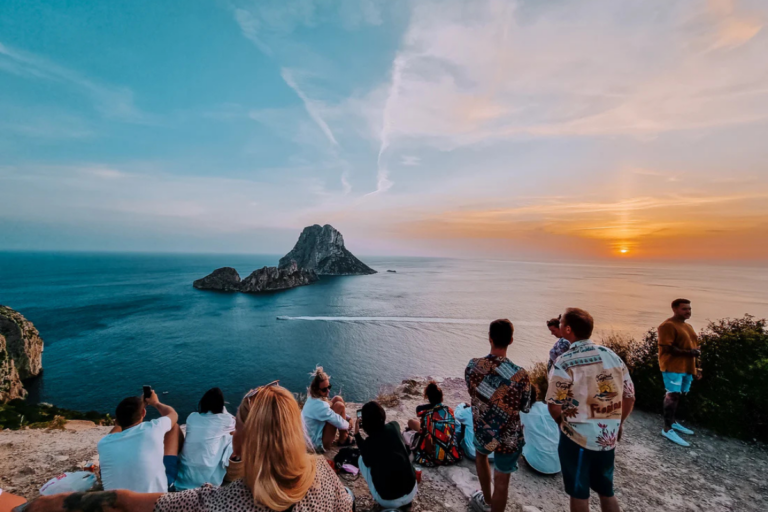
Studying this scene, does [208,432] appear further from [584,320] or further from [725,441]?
[725,441]

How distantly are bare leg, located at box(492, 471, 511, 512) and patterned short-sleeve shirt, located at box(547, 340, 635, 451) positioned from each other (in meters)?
0.92

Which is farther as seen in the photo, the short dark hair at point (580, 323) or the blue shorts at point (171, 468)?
the blue shorts at point (171, 468)

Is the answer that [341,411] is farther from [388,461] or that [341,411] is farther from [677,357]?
[677,357]

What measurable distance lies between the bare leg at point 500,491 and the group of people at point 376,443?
0.04ft

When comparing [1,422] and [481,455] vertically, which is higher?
[481,455]

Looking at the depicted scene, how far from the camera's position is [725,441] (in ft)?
18.2

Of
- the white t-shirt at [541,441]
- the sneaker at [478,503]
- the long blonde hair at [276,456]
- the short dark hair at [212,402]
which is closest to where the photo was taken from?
the long blonde hair at [276,456]

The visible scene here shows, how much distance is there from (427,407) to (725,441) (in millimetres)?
5649

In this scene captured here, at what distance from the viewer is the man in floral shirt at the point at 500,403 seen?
10.8 feet

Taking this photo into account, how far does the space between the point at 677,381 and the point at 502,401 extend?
4.85 m

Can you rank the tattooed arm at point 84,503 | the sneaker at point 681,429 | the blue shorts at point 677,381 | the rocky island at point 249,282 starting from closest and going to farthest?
the tattooed arm at point 84,503, the blue shorts at point 677,381, the sneaker at point 681,429, the rocky island at point 249,282

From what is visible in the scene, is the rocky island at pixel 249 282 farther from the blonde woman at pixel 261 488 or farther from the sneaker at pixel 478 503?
the blonde woman at pixel 261 488

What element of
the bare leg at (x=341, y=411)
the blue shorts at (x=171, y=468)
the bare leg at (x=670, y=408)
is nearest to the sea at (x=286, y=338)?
the bare leg at (x=341, y=411)

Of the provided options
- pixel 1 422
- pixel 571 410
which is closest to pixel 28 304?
pixel 1 422
